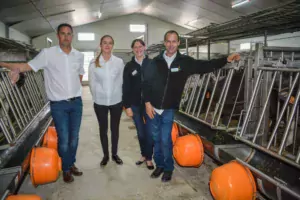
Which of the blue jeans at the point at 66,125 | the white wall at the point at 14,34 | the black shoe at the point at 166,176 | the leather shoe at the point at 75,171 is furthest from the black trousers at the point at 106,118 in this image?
the white wall at the point at 14,34

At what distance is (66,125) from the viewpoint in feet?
8.53

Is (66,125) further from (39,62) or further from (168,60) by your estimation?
(168,60)

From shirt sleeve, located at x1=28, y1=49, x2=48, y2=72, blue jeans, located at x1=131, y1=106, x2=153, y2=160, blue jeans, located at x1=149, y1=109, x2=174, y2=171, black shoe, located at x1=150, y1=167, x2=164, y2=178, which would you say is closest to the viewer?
shirt sleeve, located at x1=28, y1=49, x2=48, y2=72

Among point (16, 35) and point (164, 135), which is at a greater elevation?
point (16, 35)

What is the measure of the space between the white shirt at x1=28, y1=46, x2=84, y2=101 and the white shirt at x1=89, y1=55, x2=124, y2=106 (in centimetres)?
32

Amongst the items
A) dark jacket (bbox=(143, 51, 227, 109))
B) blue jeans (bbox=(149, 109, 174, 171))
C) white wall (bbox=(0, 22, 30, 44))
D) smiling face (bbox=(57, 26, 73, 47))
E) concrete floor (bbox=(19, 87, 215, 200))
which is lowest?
concrete floor (bbox=(19, 87, 215, 200))

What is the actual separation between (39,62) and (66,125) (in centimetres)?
72

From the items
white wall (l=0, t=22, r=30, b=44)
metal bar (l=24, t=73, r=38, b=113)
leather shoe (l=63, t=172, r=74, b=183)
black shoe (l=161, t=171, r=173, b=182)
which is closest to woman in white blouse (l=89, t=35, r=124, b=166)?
leather shoe (l=63, t=172, r=74, b=183)

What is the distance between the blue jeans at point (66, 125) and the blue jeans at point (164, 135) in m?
0.87

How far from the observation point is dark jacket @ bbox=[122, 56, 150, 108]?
283 centimetres

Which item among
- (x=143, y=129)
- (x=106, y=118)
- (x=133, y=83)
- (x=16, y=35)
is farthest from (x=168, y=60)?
(x=16, y=35)

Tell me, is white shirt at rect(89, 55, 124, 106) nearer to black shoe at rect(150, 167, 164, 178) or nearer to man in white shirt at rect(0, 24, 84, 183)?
man in white shirt at rect(0, 24, 84, 183)

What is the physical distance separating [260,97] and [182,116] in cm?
173

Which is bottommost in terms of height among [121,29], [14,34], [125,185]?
[125,185]
